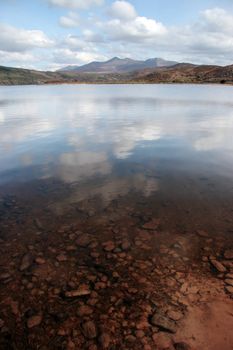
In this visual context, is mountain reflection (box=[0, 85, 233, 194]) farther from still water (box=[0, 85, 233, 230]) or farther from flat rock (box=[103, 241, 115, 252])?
flat rock (box=[103, 241, 115, 252])

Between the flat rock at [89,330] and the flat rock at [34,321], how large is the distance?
959 mm

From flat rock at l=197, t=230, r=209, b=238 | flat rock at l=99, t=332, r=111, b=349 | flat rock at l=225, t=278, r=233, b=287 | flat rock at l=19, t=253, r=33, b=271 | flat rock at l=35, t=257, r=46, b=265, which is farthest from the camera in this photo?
flat rock at l=197, t=230, r=209, b=238

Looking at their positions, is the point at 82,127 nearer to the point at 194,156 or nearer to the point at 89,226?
the point at 194,156

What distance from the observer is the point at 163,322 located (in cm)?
605

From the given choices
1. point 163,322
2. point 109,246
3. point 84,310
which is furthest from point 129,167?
point 163,322

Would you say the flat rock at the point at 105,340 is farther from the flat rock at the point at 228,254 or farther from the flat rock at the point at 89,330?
the flat rock at the point at 228,254

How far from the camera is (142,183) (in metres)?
13.6

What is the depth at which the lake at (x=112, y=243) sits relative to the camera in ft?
20.1

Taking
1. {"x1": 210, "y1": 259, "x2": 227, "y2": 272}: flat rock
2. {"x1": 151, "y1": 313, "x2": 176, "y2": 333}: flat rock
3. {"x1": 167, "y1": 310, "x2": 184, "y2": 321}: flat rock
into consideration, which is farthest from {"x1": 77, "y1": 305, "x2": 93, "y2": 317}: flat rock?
{"x1": 210, "y1": 259, "x2": 227, "y2": 272}: flat rock

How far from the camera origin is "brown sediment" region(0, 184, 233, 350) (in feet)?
19.1

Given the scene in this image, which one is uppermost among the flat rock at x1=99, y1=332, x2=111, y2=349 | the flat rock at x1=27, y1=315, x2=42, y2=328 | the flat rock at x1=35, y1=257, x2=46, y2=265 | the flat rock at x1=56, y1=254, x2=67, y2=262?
the flat rock at x1=99, y1=332, x2=111, y2=349

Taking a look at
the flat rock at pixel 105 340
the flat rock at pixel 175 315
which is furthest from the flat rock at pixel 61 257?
the flat rock at pixel 175 315

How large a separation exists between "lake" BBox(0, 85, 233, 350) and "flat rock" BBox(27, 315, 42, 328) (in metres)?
0.03

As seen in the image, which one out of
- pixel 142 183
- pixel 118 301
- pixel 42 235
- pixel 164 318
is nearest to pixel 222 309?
pixel 164 318
